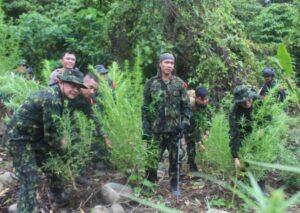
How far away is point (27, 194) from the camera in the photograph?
436 cm

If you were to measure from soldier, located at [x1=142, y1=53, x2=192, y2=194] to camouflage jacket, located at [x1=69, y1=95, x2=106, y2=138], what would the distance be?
0.55m

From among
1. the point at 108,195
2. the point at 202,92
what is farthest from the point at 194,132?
the point at 108,195

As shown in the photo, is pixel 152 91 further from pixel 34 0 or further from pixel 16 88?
pixel 34 0

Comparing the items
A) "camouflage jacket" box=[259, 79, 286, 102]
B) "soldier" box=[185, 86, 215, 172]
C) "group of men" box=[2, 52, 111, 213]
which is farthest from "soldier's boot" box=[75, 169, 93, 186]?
"camouflage jacket" box=[259, 79, 286, 102]

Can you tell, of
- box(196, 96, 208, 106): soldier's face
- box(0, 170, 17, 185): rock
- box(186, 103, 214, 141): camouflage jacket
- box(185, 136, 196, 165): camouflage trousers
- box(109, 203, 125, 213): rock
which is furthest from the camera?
box(185, 136, 196, 165): camouflage trousers

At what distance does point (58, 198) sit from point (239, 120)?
91.2 inches

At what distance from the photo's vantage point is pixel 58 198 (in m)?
4.99

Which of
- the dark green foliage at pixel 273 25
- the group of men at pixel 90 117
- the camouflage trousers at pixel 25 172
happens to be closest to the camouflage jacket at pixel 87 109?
the group of men at pixel 90 117

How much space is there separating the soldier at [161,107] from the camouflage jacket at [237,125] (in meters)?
0.63

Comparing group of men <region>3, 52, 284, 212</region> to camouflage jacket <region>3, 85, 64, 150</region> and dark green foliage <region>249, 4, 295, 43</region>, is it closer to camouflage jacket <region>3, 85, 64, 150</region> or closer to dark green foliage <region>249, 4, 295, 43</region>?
camouflage jacket <region>3, 85, 64, 150</region>

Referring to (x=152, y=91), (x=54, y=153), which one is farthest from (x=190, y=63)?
(x=54, y=153)

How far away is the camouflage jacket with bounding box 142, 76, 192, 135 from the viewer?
5.35 meters

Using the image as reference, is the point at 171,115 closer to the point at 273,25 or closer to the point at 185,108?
the point at 185,108

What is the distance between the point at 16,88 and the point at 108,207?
1933 mm
